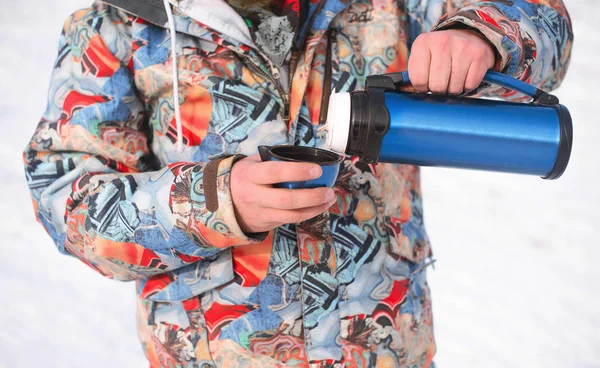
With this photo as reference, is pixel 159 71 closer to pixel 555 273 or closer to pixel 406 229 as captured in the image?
pixel 406 229

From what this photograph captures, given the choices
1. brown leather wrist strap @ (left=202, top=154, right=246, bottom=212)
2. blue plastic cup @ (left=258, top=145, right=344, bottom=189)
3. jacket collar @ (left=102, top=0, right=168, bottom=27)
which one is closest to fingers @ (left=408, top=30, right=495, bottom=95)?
blue plastic cup @ (left=258, top=145, right=344, bottom=189)

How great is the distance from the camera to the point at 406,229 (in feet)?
2.83

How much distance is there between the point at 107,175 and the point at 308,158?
0.96ft

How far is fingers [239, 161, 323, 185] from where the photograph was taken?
594mm

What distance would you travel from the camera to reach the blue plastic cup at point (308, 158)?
617 millimetres

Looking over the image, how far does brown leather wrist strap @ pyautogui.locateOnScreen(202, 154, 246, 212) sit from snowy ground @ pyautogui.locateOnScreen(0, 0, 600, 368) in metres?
0.96

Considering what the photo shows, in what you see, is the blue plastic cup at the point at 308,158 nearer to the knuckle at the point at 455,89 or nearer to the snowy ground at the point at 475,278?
the knuckle at the point at 455,89

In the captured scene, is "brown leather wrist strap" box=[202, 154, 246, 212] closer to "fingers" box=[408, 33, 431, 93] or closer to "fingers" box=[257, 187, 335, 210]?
"fingers" box=[257, 187, 335, 210]

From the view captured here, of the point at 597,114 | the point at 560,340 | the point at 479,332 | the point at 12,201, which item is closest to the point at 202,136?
the point at 479,332

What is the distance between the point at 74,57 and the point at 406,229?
0.52m

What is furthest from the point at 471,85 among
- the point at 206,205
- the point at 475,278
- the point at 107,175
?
the point at 475,278

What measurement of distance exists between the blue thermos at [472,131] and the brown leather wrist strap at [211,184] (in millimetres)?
172

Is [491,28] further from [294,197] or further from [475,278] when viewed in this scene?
[475,278]

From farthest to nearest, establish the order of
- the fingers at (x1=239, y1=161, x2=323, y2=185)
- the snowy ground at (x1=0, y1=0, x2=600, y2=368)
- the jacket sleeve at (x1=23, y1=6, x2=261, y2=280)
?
the snowy ground at (x1=0, y1=0, x2=600, y2=368) → the jacket sleeve at (x1=23, y1=6, x2=261, y2=280) → the fingers at (x1=239, y1=161, x2=323, y2=185)
